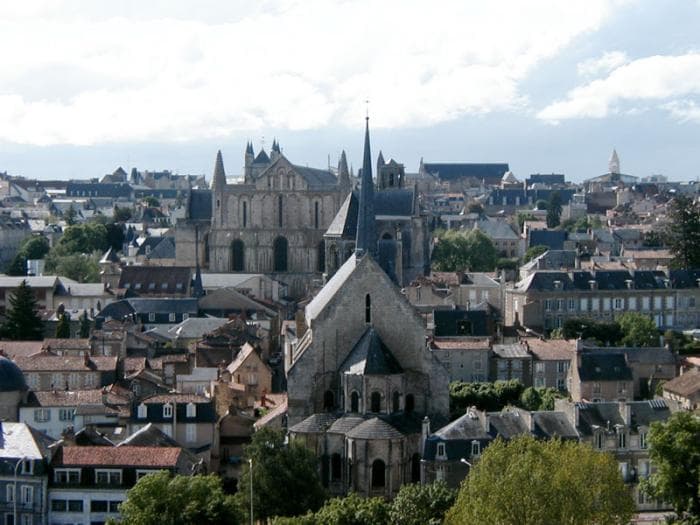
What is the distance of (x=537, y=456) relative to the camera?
143 ft

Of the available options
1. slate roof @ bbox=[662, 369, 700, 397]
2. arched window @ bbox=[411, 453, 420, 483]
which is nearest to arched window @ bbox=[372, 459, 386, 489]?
arched window @ bbox=[411, 453, 420, 483]

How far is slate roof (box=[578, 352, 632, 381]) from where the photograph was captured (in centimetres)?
7012

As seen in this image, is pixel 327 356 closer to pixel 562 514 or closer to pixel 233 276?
pixel 562 514

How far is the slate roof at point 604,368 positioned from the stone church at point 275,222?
4563cm

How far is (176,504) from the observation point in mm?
44094

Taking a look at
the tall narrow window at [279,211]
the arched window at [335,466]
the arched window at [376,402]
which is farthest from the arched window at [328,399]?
the tall narrow window at [279,211]

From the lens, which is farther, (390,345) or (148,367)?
(148,367)

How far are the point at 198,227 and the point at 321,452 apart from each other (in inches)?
2557

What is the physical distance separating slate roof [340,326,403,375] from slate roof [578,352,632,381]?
53.2ft

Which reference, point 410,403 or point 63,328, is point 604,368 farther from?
point 63,328

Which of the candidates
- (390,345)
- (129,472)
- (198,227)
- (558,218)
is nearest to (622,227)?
(558,218)

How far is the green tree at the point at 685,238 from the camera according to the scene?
362ft

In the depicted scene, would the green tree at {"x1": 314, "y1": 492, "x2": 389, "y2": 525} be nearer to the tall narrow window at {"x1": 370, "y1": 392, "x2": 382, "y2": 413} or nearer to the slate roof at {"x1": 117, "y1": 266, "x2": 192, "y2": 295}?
the tall narrow window at {"x1": 370, "y1": 392, "x2": 382, "y2": 413}

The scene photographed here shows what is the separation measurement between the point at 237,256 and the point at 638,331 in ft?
133
